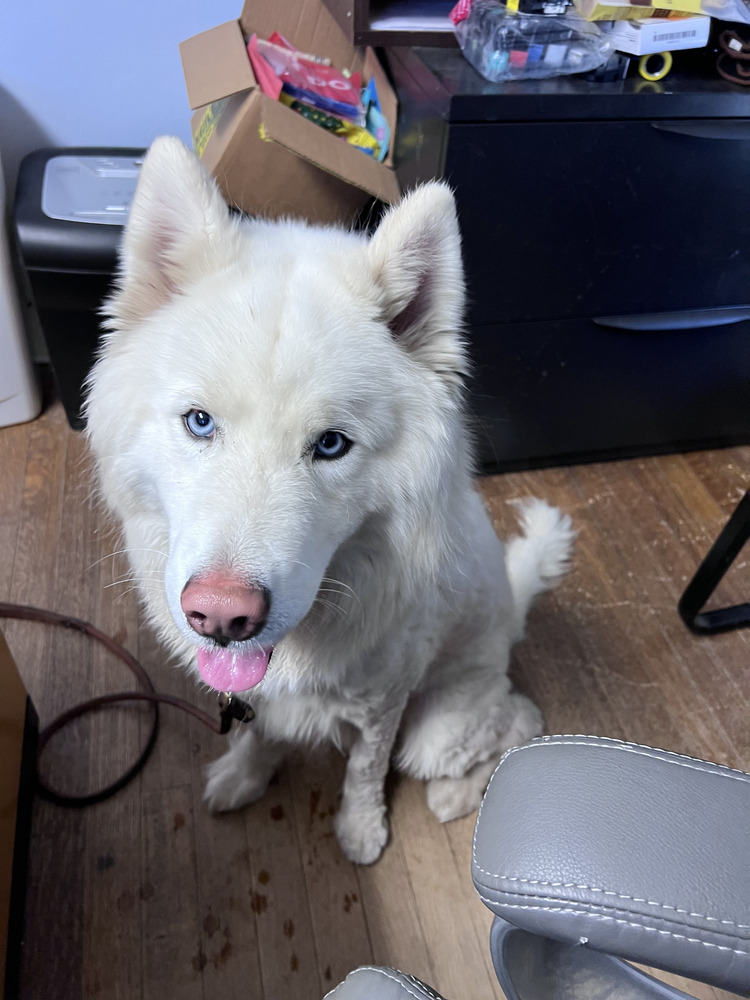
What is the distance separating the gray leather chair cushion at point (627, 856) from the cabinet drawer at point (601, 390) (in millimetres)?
1411

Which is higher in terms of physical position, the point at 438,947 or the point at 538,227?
the point at 538,227

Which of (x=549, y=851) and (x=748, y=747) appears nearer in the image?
(x=549, y=851)

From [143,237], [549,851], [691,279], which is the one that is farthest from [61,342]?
[549,851]

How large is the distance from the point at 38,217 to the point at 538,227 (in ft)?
4.40

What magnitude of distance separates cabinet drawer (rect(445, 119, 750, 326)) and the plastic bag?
0.44ft

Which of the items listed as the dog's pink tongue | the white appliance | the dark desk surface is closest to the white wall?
the white appliance

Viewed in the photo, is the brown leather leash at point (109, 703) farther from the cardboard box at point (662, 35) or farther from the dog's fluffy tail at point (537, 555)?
the cardboard box at point (662, 35)

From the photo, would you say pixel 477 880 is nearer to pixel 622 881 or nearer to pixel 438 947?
pixel 622 881

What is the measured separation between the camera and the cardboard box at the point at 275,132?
1.59 metres

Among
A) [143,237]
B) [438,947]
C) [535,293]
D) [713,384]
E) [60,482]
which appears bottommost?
[438,947]

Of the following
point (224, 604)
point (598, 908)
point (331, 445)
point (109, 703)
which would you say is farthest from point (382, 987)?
point (109, 703)

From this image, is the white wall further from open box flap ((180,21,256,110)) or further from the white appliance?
the white appliance

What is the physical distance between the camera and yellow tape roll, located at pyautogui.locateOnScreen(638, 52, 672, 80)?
62.1 inches

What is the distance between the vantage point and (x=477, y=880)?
1.90 ft
